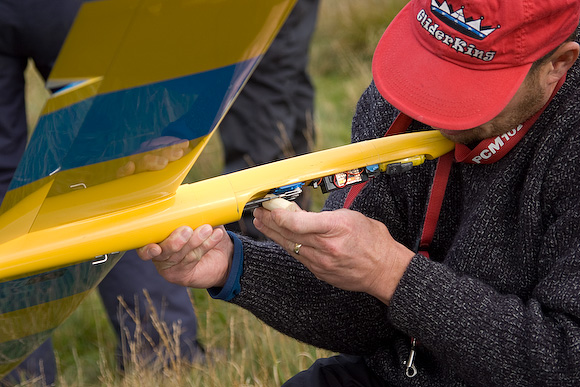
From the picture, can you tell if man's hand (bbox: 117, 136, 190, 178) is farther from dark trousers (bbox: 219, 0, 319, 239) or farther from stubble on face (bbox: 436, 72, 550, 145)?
dark trousers (bbox: 219, 0, 319, 239)

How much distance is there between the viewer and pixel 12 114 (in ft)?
8.33

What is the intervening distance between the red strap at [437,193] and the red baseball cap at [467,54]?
0.21 metres

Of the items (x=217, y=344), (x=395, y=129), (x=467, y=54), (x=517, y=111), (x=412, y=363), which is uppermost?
(x=467, y=54)

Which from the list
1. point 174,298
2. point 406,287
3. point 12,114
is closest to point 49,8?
point 12,114

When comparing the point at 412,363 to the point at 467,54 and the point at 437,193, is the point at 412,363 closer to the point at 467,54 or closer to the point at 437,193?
the point at 437,193

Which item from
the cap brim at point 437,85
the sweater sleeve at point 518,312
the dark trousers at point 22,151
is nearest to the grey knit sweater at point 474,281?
the sweater sleeve at point 518,312

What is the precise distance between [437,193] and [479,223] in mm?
124

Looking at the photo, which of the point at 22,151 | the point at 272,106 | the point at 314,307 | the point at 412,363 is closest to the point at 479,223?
the point at 412,363

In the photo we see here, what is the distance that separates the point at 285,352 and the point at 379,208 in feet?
3.11

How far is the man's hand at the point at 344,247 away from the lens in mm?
1446

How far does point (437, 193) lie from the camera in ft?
5.48

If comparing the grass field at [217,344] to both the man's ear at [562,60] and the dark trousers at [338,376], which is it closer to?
the dark trousers at [338,376]

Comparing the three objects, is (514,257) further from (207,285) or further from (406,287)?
(207,285)

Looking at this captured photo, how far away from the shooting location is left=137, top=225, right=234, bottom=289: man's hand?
1.44 meters
